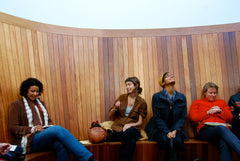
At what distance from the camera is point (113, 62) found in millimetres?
3799

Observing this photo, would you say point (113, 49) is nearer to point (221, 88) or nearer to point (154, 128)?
point (154, 128)

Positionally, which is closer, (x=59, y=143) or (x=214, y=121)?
(x=59, y=143)

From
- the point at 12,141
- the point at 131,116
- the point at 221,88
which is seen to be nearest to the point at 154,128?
the point at 131,116

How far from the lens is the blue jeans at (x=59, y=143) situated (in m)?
2.59

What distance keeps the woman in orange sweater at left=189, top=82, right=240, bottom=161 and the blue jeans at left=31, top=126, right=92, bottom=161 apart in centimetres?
148

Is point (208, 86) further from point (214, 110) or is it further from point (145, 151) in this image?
point (145, 151)

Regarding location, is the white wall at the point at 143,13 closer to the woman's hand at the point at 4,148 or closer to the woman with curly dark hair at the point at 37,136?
the woman with curly dark hair at the point at 37,136

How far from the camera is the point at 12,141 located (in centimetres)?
269

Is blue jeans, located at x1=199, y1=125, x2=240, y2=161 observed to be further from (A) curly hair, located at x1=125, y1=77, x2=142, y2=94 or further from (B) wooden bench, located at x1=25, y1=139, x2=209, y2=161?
(A) curly hair, located at x1=125, y1=77, x2=142, y2=94

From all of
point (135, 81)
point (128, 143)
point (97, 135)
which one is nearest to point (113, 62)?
point (135, 81)

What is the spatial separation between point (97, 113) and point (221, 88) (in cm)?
191

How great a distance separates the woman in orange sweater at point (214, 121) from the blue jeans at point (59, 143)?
1483 millimetres

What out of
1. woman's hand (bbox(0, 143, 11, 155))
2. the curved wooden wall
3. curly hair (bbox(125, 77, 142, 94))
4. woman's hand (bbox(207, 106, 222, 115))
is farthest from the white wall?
woman's hand (bbox(0, 143, 11, 155))

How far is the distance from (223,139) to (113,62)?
190 cm
